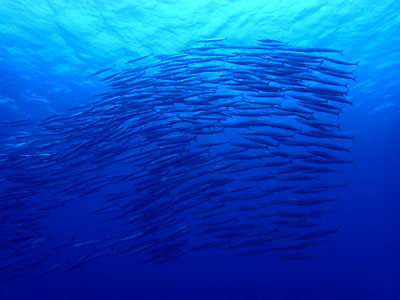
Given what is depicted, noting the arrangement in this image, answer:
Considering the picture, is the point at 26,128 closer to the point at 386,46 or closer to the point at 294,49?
the point at 294,49

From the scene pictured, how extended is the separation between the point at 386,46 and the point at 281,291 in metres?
25.3

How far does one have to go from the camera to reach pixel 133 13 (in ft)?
43.4

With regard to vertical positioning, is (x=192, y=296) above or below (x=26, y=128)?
below

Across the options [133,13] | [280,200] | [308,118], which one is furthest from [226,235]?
[133,13]

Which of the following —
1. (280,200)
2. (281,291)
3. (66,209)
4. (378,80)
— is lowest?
(281,291)

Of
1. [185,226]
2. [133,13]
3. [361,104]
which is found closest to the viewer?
[185,226]

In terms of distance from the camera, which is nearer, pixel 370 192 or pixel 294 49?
pixel 294 49

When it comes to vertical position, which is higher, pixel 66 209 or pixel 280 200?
pixel 280 200

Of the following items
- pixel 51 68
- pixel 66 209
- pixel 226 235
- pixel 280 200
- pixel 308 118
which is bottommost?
pixel 66 209

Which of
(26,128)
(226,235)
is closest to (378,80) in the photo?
(226,235)

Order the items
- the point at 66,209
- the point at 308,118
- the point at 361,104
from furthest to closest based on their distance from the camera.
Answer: the point at 66,209
the point at 361,104
the point at 308,118

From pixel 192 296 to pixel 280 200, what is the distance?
27.8m

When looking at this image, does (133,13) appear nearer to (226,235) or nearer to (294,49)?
(294,49)

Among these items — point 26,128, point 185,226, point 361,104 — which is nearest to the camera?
point 185,226
